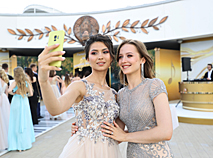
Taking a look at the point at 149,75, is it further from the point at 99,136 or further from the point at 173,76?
the point at 173,76

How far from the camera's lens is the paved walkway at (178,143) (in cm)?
367

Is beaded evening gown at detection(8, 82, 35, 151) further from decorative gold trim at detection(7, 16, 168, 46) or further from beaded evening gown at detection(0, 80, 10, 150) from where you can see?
decorative gold trim at detection(7, 16, 168, 46)

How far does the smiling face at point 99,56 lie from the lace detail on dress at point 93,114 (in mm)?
Result: 188

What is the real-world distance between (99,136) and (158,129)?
467 millimetres

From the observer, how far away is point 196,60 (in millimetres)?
9555

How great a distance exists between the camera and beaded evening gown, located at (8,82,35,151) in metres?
3.94

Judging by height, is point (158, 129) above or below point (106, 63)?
below

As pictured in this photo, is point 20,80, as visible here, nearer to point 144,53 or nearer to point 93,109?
point 93,109

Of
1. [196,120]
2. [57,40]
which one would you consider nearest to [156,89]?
[57,40]

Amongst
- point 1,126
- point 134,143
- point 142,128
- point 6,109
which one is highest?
point 142,128

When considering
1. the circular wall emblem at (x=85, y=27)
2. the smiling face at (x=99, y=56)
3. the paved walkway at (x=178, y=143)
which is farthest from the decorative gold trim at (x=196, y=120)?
the circular wall emblem at (x=85, y=27)

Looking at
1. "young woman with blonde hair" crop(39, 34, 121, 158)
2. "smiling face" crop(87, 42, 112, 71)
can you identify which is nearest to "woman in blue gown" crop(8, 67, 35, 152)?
"young woman with blonde hair" crop(39, 34, 121, 158)

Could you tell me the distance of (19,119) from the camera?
4.03 m

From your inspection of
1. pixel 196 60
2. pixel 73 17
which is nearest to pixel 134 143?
pixel 196 60
